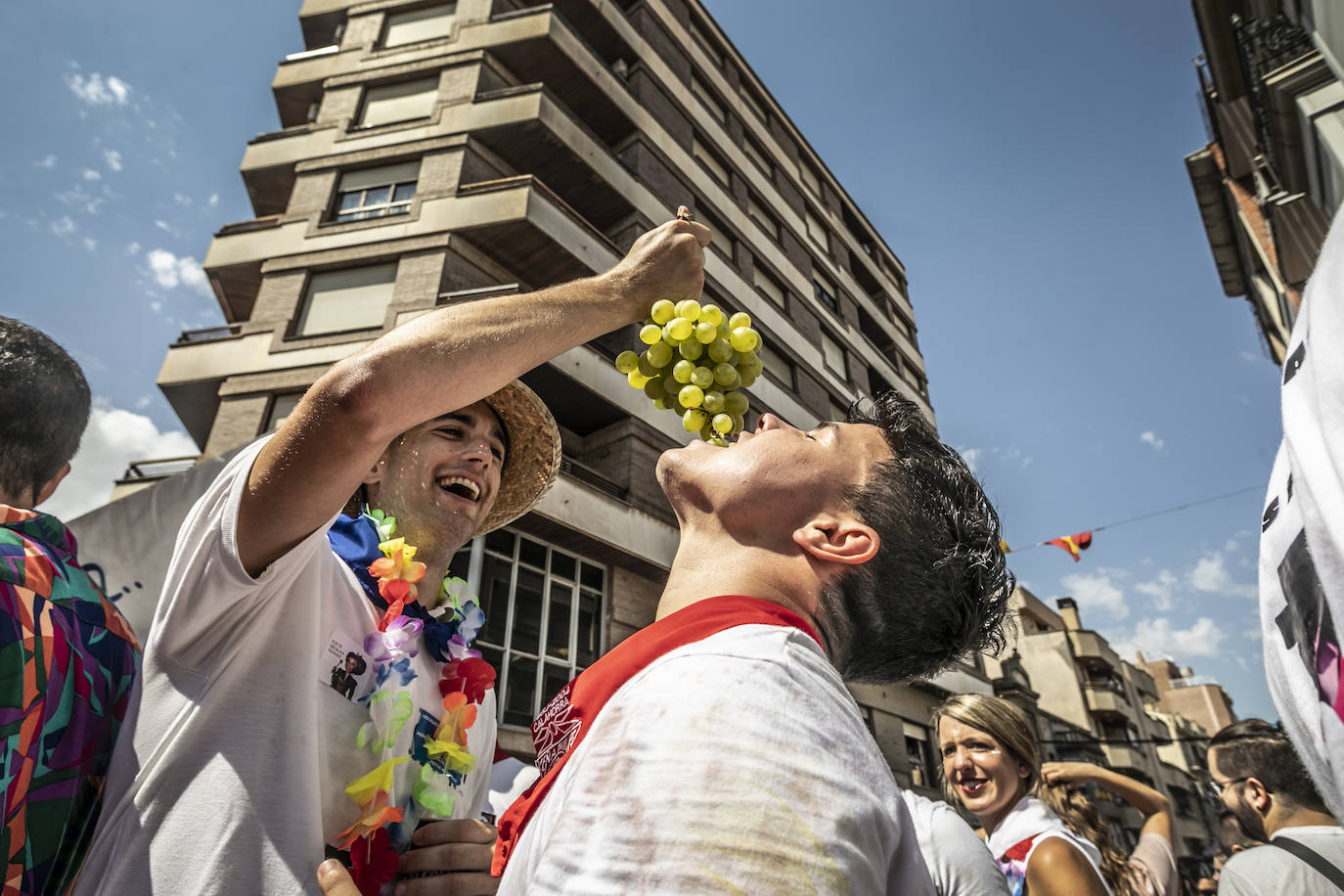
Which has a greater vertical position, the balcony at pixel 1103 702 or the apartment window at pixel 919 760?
the apartment window at pixel 919 760

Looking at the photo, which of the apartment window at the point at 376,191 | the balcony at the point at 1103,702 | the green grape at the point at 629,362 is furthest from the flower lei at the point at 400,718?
the balcony at the point at 1103,702

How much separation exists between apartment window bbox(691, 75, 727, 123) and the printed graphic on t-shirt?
20925 millimetres

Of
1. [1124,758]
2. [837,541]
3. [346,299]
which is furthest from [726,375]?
[1124,758]

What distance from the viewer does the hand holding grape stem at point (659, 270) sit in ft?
5.83

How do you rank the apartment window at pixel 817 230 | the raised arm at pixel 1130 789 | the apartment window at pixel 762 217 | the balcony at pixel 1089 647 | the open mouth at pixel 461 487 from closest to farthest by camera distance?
the open mouth at pixel 461 487, the raised arm at pixel 1130 789, the apartment window at pixel 762 217, the apartment window at pixel 817 230, the balcony at pixel 1089 647

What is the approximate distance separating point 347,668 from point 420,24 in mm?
19472

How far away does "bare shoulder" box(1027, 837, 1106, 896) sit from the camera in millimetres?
2605

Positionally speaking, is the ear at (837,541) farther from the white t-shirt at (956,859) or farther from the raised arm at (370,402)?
the white t-shirt at (956,859)

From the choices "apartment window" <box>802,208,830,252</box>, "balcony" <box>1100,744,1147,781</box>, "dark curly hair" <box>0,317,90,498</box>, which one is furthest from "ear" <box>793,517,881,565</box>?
"balcony" <box>1100,744,1147,781</box>

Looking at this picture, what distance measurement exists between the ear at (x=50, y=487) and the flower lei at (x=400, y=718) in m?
0.79

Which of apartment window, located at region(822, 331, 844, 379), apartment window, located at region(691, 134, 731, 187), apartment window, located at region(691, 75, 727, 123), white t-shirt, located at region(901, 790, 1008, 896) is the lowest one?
white t-shirt, located at region(901, 790, 1008, 896)

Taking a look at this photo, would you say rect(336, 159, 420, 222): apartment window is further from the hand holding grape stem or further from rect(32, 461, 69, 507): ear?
the hand holding grape stem

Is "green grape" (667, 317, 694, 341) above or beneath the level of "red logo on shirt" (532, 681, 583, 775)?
above

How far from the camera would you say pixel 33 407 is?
1.72m
